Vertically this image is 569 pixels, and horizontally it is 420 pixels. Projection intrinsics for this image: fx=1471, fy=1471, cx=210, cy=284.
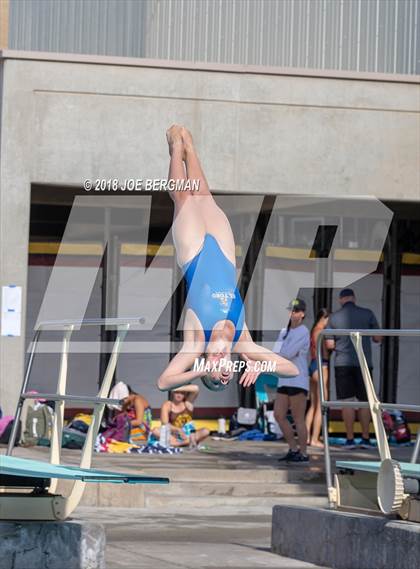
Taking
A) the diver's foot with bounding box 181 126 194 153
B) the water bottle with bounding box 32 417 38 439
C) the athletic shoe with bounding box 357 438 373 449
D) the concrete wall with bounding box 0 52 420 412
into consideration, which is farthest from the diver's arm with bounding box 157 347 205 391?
the athletic shoe with bounding box 357 438 373 449

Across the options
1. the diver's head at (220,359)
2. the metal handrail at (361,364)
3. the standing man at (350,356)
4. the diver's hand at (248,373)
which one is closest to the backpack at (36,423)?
the standing man at (350,356)

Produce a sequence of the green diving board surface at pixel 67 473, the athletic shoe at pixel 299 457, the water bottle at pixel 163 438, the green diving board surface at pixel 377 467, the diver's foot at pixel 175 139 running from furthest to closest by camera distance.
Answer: the water bottle at pixel 163 438, the athletic shoe at pixel 299 457, the green diving board surface at pixel 377 467, the diver's foot at pixel 175 139, the green diving board surface at pixel 67 473

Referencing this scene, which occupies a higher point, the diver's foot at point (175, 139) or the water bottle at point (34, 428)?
the diver's foot at point (175, 139)

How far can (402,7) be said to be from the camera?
8875 mm

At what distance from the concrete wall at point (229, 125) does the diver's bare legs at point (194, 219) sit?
8.79ft

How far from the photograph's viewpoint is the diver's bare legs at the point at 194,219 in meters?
6.35

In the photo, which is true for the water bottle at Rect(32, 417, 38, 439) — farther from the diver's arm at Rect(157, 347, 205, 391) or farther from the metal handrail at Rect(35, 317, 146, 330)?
the diver's arm at Rect(157, 347, 205, 391)

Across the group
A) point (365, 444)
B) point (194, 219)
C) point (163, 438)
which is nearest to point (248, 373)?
point (194, 219)

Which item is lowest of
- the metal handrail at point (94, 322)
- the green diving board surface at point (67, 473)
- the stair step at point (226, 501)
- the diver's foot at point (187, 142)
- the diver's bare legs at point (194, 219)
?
the stair step at point (226, 501)

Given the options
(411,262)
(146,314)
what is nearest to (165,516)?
(146,314)

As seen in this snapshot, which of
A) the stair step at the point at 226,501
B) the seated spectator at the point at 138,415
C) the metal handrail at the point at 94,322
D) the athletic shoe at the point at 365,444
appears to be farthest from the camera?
the athletic shoe at the point at 365,444

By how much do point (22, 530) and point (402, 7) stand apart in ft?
13.3

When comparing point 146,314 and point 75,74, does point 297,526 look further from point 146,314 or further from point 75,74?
point 75,74
